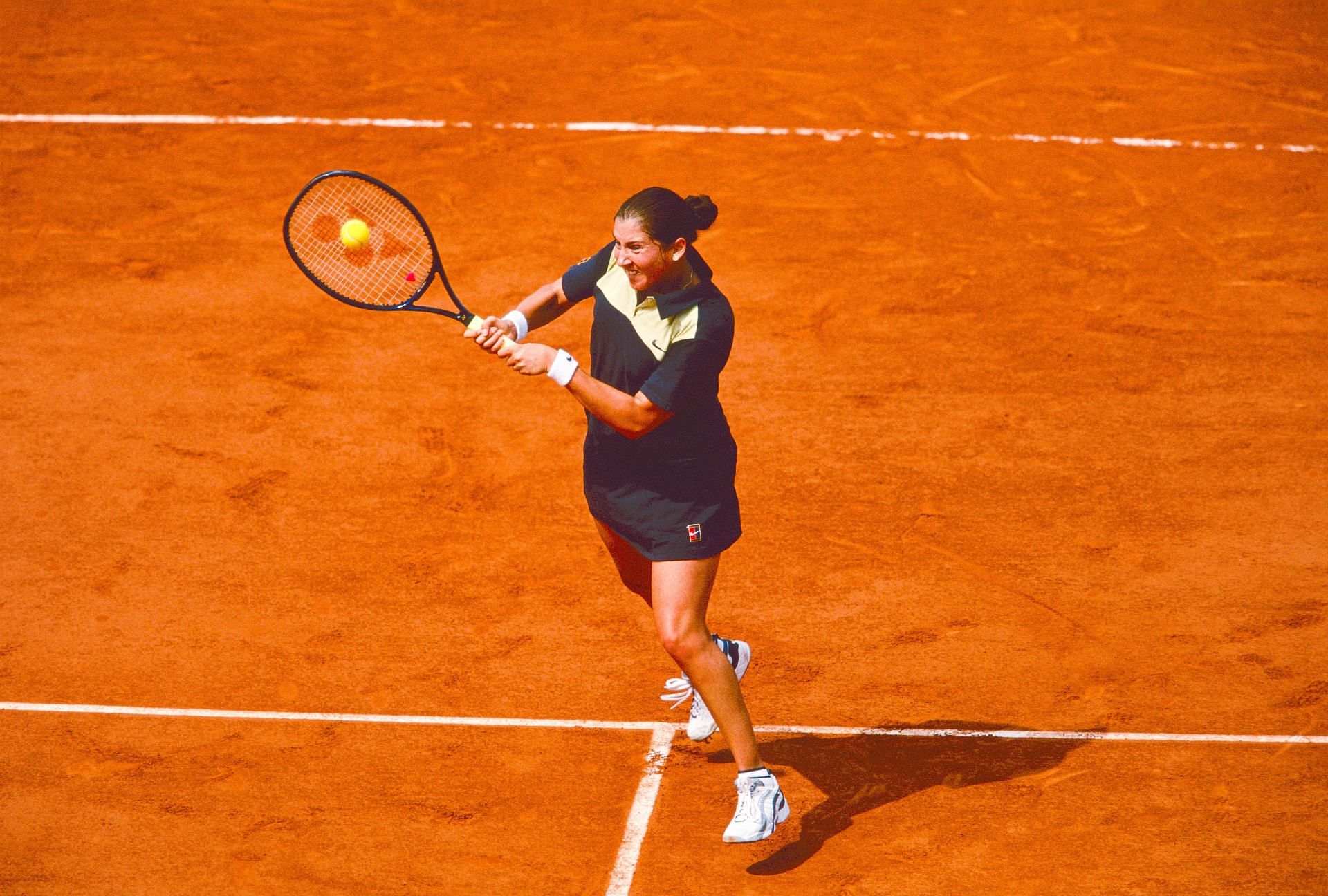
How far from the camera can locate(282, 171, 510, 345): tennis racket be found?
5.10m

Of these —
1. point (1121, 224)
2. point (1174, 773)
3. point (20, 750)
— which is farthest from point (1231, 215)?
point (20, 750)

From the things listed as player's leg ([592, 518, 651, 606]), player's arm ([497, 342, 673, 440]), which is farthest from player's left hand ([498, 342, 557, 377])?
player's leg ([592, 518, 651, 606])

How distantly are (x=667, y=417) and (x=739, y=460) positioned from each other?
2.98 m

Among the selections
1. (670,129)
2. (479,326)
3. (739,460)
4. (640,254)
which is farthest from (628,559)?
(670,129)

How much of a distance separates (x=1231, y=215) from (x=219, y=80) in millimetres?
8199

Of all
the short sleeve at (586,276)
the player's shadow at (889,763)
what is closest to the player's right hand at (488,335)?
the short sleeve at (586,276)

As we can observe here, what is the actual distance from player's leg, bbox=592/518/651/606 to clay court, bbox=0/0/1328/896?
810 millimetres

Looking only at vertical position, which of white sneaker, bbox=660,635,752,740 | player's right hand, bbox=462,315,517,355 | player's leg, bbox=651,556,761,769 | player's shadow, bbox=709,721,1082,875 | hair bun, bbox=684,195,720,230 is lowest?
player's shadow, bbox=709,721,1082,875

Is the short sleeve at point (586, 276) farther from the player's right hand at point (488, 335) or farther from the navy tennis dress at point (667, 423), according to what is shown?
the player's right hand at point (488, 335)

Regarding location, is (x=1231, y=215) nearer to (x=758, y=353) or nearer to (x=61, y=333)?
(x=758, y=353)

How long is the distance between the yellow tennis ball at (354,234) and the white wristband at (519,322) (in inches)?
24.9

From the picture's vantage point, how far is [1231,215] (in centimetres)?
987

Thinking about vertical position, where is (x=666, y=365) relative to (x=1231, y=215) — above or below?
above

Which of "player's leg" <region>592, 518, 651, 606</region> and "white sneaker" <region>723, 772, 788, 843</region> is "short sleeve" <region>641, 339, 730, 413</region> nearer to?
"player's leg" <region>592, 518, 651, 606</region>
